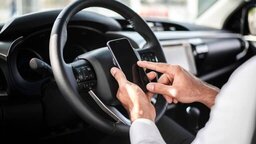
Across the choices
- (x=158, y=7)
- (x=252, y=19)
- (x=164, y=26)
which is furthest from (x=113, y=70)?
(x=158, y=7)

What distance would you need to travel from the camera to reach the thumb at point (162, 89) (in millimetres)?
1300

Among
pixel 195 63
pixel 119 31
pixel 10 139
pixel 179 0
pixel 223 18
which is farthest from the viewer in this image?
pixel 179 0

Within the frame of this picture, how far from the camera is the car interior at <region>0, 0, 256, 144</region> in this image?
4.11 feet

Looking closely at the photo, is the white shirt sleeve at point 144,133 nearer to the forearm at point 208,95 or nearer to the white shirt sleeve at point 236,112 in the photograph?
the white shirt sleeve at point 236,112

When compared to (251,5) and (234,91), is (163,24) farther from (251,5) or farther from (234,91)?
(234,91)

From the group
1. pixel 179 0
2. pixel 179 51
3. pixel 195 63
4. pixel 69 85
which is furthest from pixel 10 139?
pixel 179 0

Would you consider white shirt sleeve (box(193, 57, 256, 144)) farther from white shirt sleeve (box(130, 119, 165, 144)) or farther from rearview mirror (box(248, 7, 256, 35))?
rearview mirror (box(248, 7, 256, 35))

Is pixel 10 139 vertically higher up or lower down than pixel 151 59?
lower down

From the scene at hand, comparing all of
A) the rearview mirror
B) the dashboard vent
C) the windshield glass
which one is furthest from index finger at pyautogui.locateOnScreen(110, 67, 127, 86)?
the rearview mirror

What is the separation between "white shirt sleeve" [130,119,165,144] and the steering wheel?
0.46ft

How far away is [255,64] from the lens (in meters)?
0.87

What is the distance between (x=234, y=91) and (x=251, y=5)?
203cm

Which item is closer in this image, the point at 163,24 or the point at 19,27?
the point at 19,27

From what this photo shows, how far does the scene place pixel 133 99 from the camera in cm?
119
